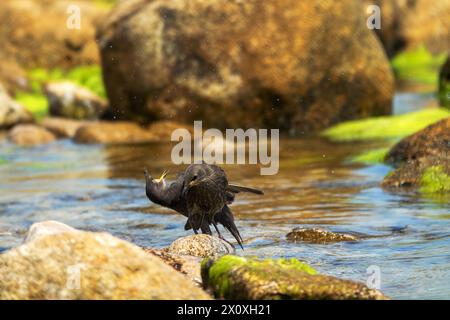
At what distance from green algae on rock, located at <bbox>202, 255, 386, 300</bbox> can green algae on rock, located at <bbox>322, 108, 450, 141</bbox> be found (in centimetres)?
1052

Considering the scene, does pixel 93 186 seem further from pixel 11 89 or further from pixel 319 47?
pixel 11 89

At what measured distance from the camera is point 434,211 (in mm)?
10328

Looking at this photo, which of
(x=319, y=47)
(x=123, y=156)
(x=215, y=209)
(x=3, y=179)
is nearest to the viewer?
(x=215, y=209)

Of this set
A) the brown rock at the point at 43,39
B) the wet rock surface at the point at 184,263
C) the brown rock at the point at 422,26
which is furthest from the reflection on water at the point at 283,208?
the brown rock at the point at 422,26

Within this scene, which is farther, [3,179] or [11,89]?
[11,89]

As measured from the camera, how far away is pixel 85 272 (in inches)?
247

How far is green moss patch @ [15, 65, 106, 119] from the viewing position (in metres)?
24.0

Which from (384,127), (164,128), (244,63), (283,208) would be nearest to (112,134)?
(164,128)

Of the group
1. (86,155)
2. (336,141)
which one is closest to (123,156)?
(86,155)

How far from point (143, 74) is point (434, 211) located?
8964 mm

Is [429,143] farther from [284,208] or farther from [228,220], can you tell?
[228,220]

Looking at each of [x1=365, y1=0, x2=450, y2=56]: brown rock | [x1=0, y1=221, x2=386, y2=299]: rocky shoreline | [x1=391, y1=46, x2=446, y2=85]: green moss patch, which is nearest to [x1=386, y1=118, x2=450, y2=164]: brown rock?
[x1=0, y1=221, x2=386, y2=299]: rocky shoreline

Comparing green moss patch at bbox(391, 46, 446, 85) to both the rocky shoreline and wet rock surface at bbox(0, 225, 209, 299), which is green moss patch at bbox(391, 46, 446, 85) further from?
wet rock surface at bbox(0, 225, 209, 299)

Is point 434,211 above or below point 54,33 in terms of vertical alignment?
below
